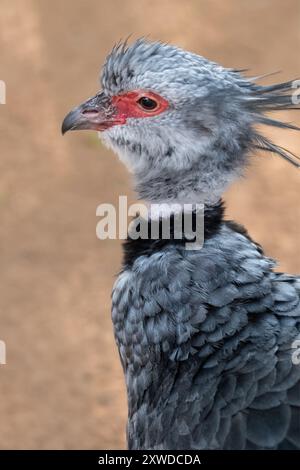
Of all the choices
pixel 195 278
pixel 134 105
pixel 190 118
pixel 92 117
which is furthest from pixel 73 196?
pixel 195 278

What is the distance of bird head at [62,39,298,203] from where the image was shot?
2959 millimetres

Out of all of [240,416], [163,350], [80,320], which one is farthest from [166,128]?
[80,320]

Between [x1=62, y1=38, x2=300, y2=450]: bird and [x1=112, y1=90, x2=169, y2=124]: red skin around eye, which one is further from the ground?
[x1=112, y1=90, x2=169, y2=124]: red skin around eye

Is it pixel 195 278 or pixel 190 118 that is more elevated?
pixel 190 118

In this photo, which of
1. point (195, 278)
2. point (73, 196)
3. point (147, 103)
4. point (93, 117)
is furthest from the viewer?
point (73, 196)

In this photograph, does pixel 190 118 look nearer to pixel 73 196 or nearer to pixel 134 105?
pixel 134 105

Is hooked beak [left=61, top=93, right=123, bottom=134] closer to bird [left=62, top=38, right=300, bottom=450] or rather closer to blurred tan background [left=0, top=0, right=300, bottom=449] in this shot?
bird [left=62, top=38, right=300, bottom=450]

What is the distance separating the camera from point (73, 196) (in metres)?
5.74

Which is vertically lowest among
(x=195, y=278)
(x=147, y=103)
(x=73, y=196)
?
(x=195, y=278)

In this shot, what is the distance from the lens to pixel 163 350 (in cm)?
289

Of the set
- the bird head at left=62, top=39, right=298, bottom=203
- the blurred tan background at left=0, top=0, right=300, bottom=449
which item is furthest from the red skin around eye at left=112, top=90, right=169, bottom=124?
the blurred tan background at left=0, top=0, right=300, bottom=449

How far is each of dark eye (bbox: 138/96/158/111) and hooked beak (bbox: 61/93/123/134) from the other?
0.17 meters

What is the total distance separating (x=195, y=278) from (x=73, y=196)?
296 centimetres

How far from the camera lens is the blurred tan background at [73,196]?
4641 mm
